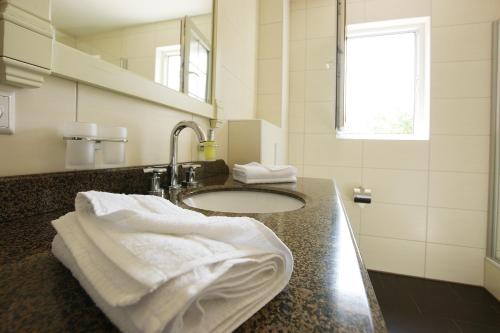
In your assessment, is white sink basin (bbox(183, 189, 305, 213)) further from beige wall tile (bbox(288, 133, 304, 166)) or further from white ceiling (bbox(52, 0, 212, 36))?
beige wall tile (bbox(288, 133, 304, 166))

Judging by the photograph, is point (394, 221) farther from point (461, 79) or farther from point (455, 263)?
point (461, 79)

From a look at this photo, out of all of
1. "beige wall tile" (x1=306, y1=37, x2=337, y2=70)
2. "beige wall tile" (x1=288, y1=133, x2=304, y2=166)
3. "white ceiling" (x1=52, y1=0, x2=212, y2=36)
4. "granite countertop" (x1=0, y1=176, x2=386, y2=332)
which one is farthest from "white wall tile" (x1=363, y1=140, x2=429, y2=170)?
"granite countertop" (x1=0, y1=176, x2=386, y2=332)

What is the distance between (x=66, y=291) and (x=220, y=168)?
3.30ft

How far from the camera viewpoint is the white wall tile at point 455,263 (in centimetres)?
175

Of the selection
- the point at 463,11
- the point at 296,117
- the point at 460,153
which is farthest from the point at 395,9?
the point at 460,153

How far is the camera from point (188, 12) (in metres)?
0.93

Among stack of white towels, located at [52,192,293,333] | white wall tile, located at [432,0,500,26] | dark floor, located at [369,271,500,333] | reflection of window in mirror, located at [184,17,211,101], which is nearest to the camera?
stack of white towels, located at [52,192,293,333]

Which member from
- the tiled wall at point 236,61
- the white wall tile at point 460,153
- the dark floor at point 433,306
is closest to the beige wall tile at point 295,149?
the tiled wall at point 236,61

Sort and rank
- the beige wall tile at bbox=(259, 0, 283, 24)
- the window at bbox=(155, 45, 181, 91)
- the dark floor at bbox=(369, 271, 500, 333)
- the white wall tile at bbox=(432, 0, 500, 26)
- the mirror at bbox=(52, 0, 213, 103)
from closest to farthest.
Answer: the mirror at bbox=(52, 0, 213, 103)
the window at bbox=(155, 45, 181, 91)
the dark floor at bbox=(369, 271, 500, 333)
the white wall tile at bbox=(432, 0, 500, 26)
the beige wall tile at bbox=(259, 0, 283, 24)

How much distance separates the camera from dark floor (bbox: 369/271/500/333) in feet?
4.49

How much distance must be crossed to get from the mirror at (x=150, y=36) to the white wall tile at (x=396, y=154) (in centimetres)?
140

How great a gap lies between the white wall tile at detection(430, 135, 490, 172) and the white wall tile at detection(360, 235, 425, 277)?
2.02 feet

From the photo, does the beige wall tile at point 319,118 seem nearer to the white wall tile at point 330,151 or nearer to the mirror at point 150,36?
the white wall tile at point 330,151

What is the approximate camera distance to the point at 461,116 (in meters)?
1.76
